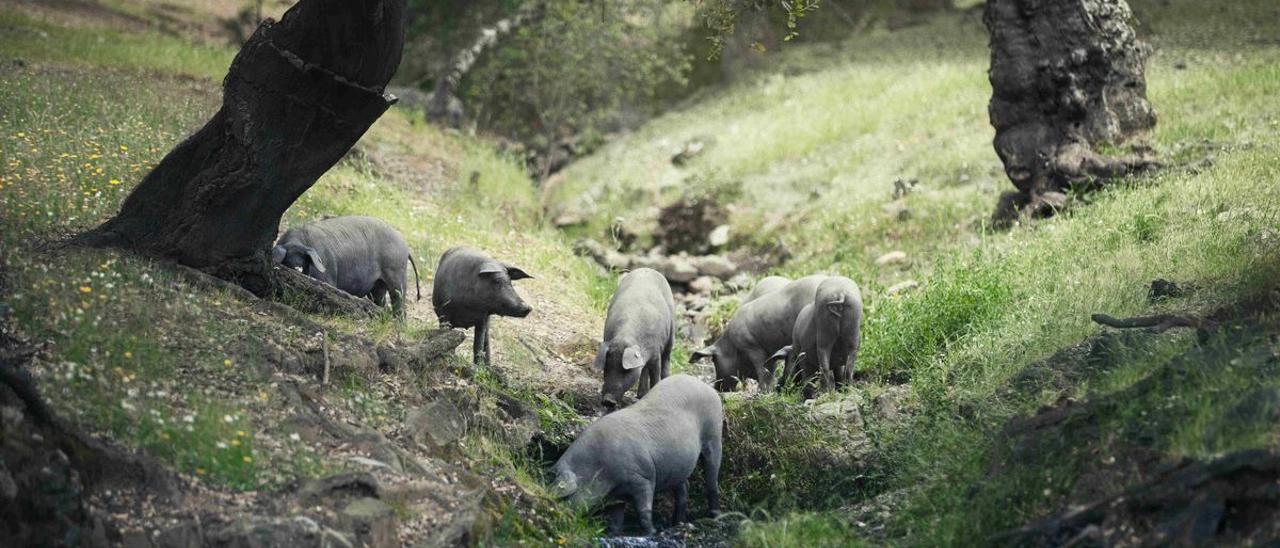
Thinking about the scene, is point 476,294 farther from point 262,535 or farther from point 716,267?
point 716,267

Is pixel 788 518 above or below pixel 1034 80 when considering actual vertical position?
below

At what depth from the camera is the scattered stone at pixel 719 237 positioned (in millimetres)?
21484

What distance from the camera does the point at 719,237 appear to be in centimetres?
2156

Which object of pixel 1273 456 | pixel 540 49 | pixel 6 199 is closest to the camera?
pixel 1273 456

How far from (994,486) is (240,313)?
221 inches

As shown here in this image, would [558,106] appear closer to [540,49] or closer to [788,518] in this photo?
[540,49]

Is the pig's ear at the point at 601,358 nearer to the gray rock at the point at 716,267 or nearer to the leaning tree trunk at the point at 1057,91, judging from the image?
the leaning tree trunk at the point at 1057,91

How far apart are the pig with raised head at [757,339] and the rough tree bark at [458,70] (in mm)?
14362

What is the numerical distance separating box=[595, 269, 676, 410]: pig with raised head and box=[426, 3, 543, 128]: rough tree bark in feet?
48.7

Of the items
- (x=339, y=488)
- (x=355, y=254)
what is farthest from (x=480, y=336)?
(x=339, y=488)

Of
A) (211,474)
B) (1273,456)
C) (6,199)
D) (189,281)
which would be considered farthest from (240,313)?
(1273,456)

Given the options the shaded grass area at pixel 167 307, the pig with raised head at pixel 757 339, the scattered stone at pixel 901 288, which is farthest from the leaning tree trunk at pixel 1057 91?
the shaded grass area at pixel 167 307

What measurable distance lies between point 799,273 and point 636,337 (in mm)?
6743

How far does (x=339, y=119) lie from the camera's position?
10.1 m
